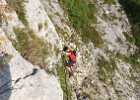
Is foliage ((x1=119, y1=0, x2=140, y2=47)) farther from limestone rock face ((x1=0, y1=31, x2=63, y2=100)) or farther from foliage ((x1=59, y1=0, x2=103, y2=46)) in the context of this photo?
limestone rock face ((x1=0, y1=31, x2=63, y2=100))

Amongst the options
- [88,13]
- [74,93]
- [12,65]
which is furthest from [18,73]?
[88,13]

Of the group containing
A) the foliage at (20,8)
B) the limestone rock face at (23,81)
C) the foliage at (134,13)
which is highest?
the foliage at (20,8)

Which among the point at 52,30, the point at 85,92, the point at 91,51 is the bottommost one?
the point at 85,92

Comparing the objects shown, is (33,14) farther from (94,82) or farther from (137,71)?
(137,71)

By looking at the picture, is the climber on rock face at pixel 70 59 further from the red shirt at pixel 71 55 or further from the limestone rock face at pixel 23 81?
the limestone rock face at pixel 23 81

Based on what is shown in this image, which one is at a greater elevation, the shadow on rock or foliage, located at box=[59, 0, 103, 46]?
foliage, located at box=[59, 0, 103, 46]

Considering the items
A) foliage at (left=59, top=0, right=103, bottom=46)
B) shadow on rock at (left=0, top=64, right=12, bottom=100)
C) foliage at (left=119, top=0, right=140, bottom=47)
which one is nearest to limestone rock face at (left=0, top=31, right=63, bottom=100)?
shadow on rock at (left=0, top=64, right=12, bottom=100)

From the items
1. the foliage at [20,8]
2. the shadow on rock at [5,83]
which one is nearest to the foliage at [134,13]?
the foliage at [20,8]

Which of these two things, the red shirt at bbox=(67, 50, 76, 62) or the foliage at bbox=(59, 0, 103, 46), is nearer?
the red shirt at bbox=(67, 50, 76, 62)
